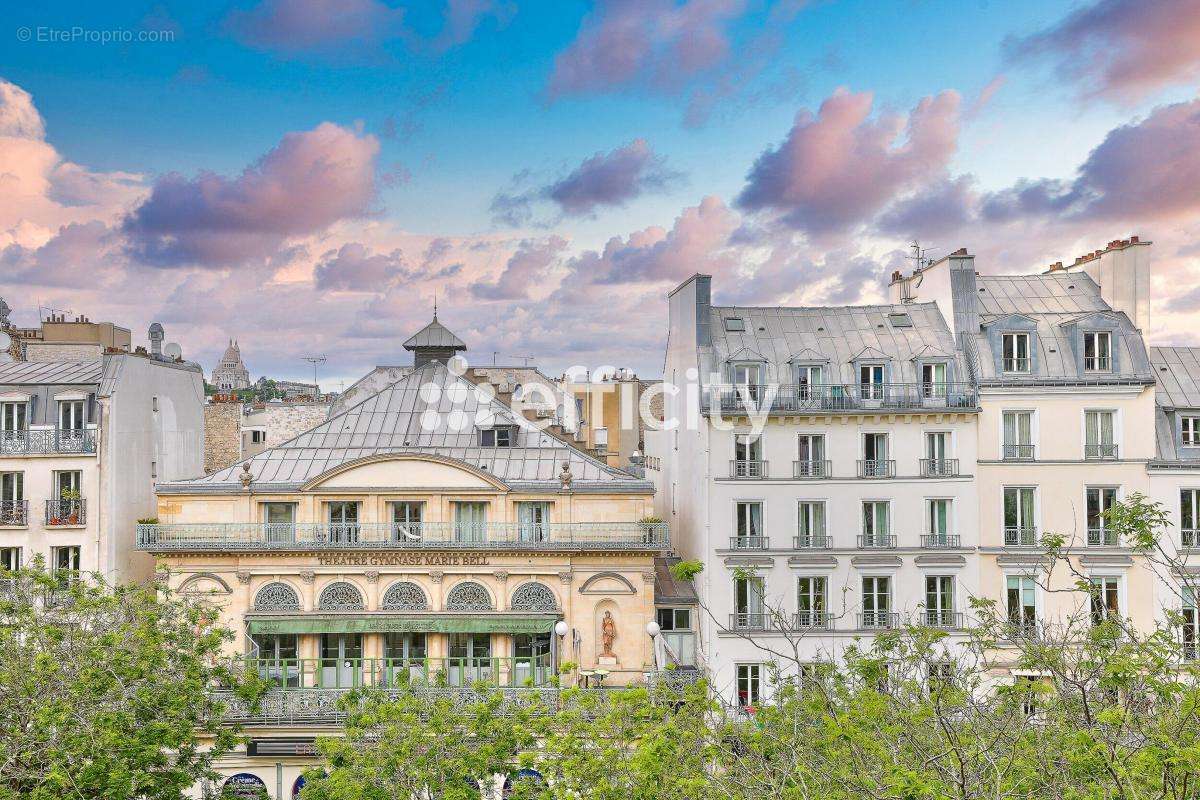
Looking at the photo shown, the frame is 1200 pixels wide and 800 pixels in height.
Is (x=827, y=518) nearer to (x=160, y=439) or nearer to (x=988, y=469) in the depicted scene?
(x=988, y=469)

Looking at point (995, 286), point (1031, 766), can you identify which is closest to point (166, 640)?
point (1031, 766)

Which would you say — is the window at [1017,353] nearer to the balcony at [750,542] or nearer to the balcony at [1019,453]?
the balcony at [1019,453]

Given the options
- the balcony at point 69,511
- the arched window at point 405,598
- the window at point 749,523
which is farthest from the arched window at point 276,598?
the window at point 749,523

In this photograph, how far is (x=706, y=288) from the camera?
112 feet

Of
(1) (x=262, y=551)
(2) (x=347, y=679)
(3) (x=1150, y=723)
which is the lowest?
(2) (x=347, y=679)

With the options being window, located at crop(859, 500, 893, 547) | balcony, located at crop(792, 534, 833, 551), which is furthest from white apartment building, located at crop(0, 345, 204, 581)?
window, located at crop(859, 500, 893, 547)

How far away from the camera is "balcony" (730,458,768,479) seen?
108 ft

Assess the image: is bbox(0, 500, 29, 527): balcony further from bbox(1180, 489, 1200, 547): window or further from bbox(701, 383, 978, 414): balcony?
bbox(1180, 489, 1200, 547): window

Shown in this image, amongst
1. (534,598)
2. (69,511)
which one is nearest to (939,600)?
(534,598)

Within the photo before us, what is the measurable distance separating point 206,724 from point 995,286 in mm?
28322

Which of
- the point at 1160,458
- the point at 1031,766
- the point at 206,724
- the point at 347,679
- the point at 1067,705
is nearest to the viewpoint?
the point at 1031,766

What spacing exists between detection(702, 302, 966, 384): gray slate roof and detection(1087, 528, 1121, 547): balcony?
621 cm

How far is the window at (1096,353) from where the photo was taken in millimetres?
33281

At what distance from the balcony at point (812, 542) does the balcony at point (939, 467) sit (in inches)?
144
